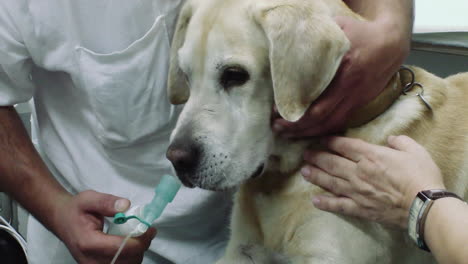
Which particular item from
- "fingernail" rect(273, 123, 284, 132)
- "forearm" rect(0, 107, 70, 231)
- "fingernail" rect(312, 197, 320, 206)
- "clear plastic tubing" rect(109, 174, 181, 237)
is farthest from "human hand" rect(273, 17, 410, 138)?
"forearm" rect(0, 107, 70, 231)

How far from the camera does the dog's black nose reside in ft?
3.00

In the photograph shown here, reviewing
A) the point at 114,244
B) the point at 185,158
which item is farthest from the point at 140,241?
the point at 185,158

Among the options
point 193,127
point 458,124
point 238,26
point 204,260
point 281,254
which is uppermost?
point 238,26

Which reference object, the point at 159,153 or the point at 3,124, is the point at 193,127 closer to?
the point at 159,153

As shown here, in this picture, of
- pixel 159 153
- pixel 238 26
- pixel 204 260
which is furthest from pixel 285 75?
pixel 204 260

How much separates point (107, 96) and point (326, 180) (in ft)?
1.68

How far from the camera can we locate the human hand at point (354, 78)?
3.05 feet

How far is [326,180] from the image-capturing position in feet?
3.21

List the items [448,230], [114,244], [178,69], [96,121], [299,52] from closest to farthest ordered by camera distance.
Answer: [448,230] → [299,52] → [114,244] → [178,69] → [96,121]

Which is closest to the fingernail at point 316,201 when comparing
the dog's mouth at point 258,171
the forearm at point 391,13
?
the dog's mouth at point 258,171

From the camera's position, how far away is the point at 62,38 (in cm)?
115

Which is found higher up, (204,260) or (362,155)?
(362,155)

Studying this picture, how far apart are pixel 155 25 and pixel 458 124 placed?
65 cm

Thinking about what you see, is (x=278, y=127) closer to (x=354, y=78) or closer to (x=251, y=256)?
(x=354, y=78)
